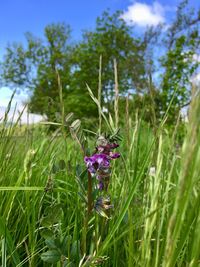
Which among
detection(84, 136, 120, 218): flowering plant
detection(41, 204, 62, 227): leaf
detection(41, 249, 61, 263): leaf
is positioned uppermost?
detection(84, 136, 120, 218): flowering plant

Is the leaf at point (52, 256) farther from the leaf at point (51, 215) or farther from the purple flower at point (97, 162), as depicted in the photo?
the purple flower at point (97, 162)

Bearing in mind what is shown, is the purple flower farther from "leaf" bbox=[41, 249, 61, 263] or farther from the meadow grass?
"leaf" bbox=[41, 249, 61, 263]

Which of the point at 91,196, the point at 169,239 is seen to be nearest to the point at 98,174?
the point at 91,196

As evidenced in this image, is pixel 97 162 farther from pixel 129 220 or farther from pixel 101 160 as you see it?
pixel 129 220

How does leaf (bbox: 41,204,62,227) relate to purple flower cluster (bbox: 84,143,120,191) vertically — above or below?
below

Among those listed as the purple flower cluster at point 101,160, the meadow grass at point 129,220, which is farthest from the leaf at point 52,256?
the purple flower cluster at point 101,160

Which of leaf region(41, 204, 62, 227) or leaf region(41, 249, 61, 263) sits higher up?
leaf region(41, 204, 62, 227)

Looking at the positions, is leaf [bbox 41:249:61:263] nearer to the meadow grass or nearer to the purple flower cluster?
the meadow grass

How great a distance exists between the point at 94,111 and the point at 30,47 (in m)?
10.6

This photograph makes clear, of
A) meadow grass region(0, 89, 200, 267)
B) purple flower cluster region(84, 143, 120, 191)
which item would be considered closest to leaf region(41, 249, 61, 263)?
meadow grass region(0, 89, 200, 267)

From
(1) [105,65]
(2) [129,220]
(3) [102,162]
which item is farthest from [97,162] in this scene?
(1) [105,65]

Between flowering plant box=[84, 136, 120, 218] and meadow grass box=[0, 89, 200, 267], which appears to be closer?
meadow grass box=[0, 89, 200, 267]

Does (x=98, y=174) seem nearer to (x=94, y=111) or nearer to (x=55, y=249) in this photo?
(x=55, y=249)

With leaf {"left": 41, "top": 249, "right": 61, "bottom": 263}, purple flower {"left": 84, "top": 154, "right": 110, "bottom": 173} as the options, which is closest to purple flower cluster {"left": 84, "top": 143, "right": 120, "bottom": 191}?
purple flower {"left": 84, "top": 154, "right": 110, "bottom": 173}
